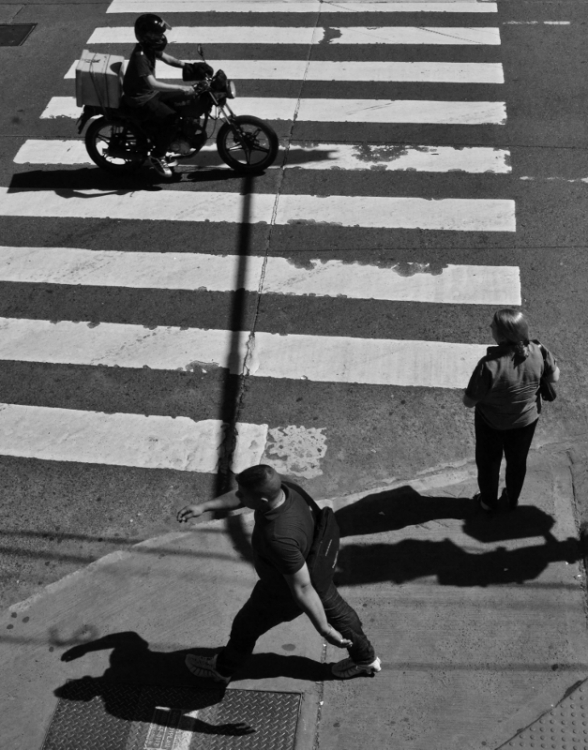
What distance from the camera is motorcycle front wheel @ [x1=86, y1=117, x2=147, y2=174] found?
9.40 metres

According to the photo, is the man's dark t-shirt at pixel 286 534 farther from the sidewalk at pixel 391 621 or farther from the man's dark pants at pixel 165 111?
the man's dark pants at pixel 165 111

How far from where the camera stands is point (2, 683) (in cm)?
537

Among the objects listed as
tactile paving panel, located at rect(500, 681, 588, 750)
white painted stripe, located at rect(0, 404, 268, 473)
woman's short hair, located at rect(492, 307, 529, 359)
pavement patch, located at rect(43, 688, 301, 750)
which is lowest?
pavement patch, located at rect(43, 688, 301, 750)

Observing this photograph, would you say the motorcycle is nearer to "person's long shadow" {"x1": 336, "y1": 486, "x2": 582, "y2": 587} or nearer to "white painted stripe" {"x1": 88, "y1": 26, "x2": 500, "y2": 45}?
"white painted stripe" {"x1": 88, "y1": 26, "x2": 500, "y2": 45}

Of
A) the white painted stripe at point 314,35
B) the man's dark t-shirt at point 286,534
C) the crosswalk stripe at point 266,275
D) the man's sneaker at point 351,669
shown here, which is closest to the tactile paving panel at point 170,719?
the man's sneaker at point 351,669

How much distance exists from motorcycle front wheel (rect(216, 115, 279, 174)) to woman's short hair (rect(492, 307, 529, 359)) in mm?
5121

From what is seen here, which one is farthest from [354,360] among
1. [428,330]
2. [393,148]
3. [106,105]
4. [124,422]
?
[106,105]

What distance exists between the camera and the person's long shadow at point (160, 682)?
515 cm

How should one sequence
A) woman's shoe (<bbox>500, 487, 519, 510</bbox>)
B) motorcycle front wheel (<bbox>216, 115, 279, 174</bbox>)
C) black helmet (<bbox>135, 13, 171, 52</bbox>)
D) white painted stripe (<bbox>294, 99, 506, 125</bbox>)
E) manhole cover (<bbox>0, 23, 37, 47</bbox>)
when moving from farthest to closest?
manhole cover (<bbox>0, 23, 37, 47</bbox>) → white painted stripe (<bbox>294, 99, 506, 125</bbox>) → motorcycle front wheel (<bbox>216, 115, 279, 174</bbox>) → black helmet (<bbox>135, 13, 171, 52</bbox>) → woman's shoe (<bbox>500, 487, 519, 510</bbox>)

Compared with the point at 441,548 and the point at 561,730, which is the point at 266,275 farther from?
the point at 561,730

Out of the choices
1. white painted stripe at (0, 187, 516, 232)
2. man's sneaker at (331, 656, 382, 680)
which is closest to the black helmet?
white painted stripe at (0, 187, 516, 232)

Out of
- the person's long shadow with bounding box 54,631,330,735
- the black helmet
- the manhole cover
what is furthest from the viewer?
the manhole cover

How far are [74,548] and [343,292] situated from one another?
11.4 feet

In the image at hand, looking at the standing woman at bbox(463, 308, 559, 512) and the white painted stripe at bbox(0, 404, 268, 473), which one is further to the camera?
the white painted stripe at bbox(0, 404, 268, 473)
